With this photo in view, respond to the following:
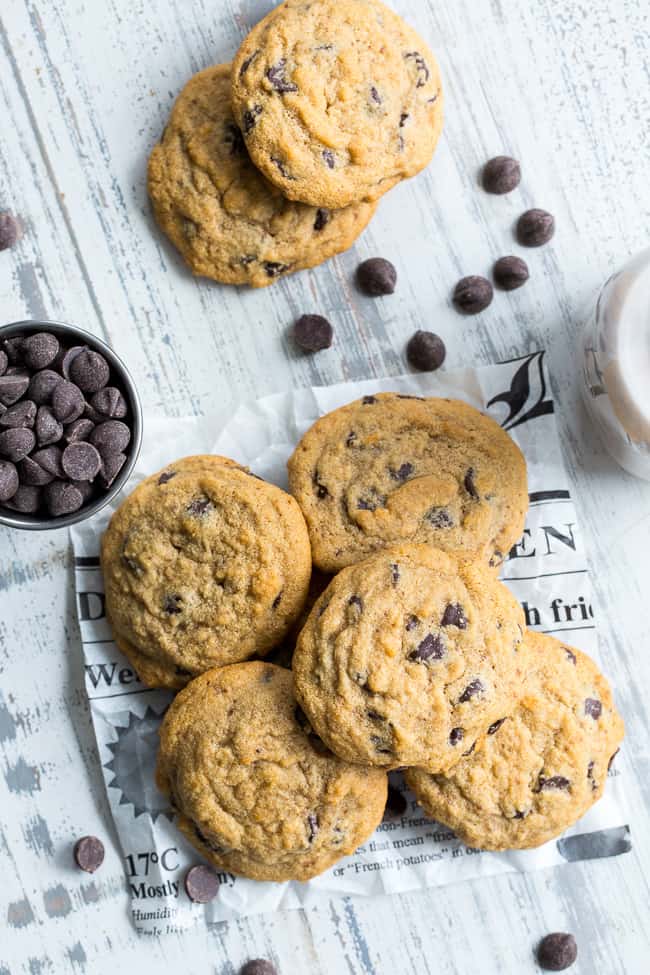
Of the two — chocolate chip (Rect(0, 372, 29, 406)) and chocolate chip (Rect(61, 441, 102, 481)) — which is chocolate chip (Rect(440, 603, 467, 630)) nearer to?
chocolate chip (Rect(61, 441, 102, 481))

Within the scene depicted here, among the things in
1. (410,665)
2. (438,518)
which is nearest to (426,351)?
(438,518)

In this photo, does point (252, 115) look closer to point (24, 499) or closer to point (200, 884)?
point (24, 499)

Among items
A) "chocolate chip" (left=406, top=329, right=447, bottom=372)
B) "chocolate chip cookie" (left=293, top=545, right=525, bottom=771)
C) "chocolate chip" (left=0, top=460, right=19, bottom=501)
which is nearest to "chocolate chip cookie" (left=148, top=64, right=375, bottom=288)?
"chocolate chip" (left=406, top=329, right=447, bottom=372)

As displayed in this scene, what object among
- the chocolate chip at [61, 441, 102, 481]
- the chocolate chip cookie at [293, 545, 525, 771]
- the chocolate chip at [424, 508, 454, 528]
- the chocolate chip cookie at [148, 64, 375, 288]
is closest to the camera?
the chocolate chip cookie at [293, 545, 525, 771]

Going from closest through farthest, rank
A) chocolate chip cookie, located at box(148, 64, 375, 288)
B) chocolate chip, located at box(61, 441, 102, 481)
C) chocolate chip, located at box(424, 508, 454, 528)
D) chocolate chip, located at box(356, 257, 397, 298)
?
1. chocolate chip, located at box(61, 441, 102, 481)
2. chocolate chip, located at box(424, 508, 454, 528)
3. chocolate chip cookie, located at box(148, 64, 375, 288)
4. chocolate chip, located at box(356, 257, 397, 298)

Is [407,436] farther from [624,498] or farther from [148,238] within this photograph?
[148,238]

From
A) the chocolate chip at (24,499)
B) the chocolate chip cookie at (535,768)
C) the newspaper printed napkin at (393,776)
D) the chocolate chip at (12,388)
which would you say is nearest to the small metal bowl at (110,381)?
the chocolate chip at (24,499)
